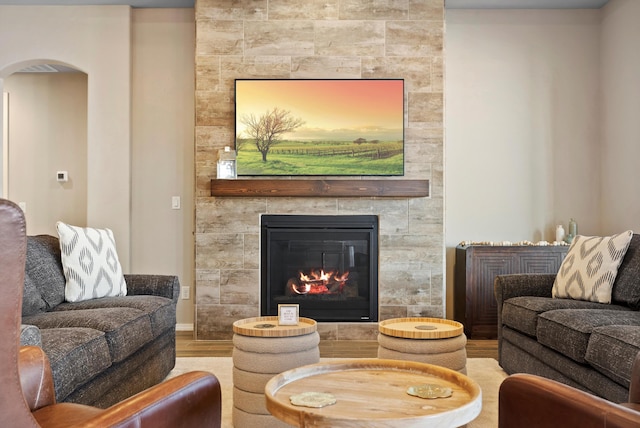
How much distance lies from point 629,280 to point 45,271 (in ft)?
10.8

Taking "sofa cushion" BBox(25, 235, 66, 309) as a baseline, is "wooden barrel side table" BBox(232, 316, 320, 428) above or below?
below

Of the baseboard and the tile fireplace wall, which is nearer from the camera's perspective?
the tile fireplace wall

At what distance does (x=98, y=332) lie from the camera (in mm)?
2738

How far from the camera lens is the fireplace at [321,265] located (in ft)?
16.7

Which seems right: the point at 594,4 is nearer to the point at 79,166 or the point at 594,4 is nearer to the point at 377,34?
the point at 377,34

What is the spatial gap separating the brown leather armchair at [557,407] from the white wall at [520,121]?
3.60 metres

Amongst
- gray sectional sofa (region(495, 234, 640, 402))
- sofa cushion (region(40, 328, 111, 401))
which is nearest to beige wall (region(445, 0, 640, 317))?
gray sectional sofa (region(495, 234, 640, 402))

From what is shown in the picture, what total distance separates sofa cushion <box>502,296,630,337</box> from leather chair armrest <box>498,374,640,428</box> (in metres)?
1.54

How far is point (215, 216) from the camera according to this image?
5.07 meters

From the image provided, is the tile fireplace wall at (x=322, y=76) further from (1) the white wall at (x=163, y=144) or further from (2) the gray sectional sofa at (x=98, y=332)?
(2) the gray sectional sofa at (x=98, y=332)

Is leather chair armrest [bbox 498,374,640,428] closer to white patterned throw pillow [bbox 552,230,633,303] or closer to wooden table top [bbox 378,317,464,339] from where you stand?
wooden table top [bbox 378,317,464,339]

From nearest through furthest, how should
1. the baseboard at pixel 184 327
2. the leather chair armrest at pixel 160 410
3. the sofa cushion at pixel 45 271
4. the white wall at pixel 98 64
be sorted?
the leather chair armrest at pixel 160 410 → the sofa cushion at pixel 45 271 → the white wall at pixel 98 64 → the baseboard at pixel 184 327

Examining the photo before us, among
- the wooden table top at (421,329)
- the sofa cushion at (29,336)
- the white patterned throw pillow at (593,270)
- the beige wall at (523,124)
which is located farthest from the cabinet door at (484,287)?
the sofa cushion at (29,336)

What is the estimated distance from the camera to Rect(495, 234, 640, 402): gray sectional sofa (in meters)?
2.56
